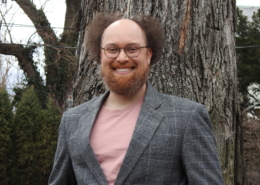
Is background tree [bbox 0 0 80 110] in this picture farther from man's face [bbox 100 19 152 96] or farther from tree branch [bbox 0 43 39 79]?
man's face [bbox 100 19 152 96]

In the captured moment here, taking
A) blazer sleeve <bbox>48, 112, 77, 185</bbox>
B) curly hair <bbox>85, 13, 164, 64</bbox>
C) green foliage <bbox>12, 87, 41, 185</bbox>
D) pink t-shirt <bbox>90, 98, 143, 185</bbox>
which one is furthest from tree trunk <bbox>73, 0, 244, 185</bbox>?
green foliage <bbox>12, 87, 41, 185</bbox>

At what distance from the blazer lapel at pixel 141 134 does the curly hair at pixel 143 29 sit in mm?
438

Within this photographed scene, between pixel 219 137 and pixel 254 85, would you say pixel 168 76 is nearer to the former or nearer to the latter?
pixel 219 137

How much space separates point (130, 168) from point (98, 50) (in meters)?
0.93

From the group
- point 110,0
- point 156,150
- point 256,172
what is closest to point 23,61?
point 256,172

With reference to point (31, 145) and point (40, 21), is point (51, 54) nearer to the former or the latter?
point (40, 21)

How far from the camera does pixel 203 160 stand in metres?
2.04

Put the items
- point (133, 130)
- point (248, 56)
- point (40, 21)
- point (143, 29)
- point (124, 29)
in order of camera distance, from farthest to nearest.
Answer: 1. point (248, 56)
2. point (40, 21)
3. point (143, 29)
4. point (124, 29)
5. point (133, 130)

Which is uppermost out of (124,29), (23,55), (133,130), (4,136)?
(23,55)

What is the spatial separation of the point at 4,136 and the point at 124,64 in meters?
10.1

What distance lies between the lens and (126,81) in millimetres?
2254

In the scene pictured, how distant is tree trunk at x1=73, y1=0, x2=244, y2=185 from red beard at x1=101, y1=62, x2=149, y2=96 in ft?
1.90

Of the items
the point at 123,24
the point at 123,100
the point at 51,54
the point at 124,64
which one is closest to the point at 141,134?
the point at 123,100

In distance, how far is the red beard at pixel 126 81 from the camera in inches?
88.8
